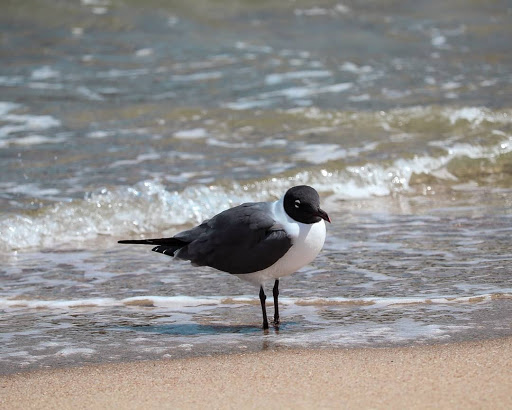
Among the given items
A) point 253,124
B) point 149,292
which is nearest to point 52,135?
point 253,124

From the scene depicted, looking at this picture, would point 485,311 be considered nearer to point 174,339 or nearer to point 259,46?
point 174,339

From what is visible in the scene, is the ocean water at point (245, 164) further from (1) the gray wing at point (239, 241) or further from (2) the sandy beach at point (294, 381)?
(1) the gray wing at point (239, 241)

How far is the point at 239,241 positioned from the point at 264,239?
14 centimetres

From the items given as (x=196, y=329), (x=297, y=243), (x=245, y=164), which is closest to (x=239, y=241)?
(x=297, y=243)

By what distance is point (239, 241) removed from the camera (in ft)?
14.5

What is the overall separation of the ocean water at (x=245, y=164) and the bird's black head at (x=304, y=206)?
1.63 ft

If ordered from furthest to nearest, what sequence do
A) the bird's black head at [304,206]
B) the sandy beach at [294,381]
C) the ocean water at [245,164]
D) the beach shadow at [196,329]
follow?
the ocean water at [245,164]
the beach shadow at [196,329]
the bird's black head at [304,206]
the sandy beach at [294,381]

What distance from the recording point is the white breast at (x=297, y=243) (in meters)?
4.31

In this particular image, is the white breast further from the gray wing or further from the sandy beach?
the sandy beach

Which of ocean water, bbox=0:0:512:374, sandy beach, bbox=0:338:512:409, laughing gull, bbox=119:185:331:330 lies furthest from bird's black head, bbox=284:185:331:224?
sandy beach, bbox=0:338:512:409

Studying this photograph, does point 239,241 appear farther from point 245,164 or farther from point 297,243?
point 245,164

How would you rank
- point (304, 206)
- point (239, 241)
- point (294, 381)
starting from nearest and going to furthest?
1. point (294, 381)
2. point (304, 206)
3. point (239, 241)

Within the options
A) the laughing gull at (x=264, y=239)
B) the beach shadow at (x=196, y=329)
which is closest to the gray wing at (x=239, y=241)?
the laughing gull at (x=264, y=239)

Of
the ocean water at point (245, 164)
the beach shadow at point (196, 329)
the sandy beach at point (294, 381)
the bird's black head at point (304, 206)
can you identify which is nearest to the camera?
the sandy beach at point (294, 381)
